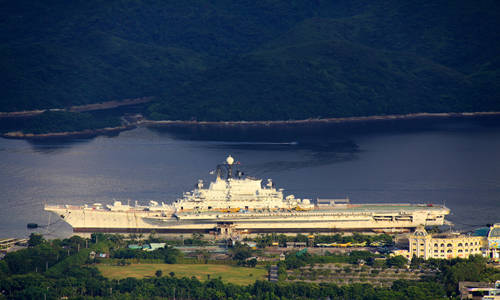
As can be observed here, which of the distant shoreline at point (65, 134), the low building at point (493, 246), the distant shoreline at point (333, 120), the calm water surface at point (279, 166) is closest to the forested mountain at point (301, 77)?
the distant shoreline at point (333, 120)

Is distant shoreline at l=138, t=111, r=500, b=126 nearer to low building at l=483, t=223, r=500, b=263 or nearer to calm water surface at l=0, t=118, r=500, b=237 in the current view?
calm water surface at l=0, t=118, r=500, b=237

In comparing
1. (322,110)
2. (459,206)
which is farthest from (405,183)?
(322,110)

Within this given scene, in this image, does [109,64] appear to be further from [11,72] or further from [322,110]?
[322,110]

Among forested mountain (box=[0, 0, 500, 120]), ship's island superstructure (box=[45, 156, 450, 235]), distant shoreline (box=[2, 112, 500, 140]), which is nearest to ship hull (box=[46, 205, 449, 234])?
ship's island superstructure (box=[45, 156, 450, 235])

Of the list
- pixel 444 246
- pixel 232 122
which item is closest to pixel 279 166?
pixel 444 246

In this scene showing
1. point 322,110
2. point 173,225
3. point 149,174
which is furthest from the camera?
point 322,110
